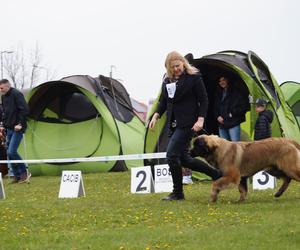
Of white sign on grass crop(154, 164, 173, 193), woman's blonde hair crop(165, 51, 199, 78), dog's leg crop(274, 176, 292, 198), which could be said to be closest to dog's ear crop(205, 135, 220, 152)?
woman's blonde hair crop(165, 51, 199, 78)

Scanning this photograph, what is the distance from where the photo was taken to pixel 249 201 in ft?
24.3

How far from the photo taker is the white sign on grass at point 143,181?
8.84 m

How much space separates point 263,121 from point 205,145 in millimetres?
2894

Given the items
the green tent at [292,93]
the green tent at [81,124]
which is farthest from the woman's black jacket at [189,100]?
the green tent at [292,93]

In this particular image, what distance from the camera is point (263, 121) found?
9906mm

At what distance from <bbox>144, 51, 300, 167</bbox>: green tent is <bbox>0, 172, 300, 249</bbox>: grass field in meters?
1.99

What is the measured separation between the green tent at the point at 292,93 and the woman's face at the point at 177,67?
22.3ft

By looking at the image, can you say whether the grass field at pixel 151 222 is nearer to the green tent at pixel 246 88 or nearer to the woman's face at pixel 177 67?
the woman's face at pixel 177 67

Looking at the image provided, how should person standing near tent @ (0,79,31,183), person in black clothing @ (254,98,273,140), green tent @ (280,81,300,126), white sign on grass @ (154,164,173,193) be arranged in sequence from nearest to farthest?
A: white sign on grass @ (154,164,173,193) → person in black clothing @ (254,98,273,140) → person standing near tent @ (0,79,31,183) → green tent @ (280,81,300,126)

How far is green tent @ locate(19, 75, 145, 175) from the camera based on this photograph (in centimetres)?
1354

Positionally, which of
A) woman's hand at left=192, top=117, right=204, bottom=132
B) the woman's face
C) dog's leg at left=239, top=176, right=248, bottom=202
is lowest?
dog's leg at left=239, top=176, right=248, bottom=202

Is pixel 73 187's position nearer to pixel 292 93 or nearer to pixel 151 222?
pixel 151 222

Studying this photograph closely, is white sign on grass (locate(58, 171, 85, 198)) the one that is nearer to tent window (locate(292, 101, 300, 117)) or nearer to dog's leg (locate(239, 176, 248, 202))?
dog's leg (locate(239, 176, 248, 202))

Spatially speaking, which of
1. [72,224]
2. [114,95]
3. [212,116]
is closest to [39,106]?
[114,95]
